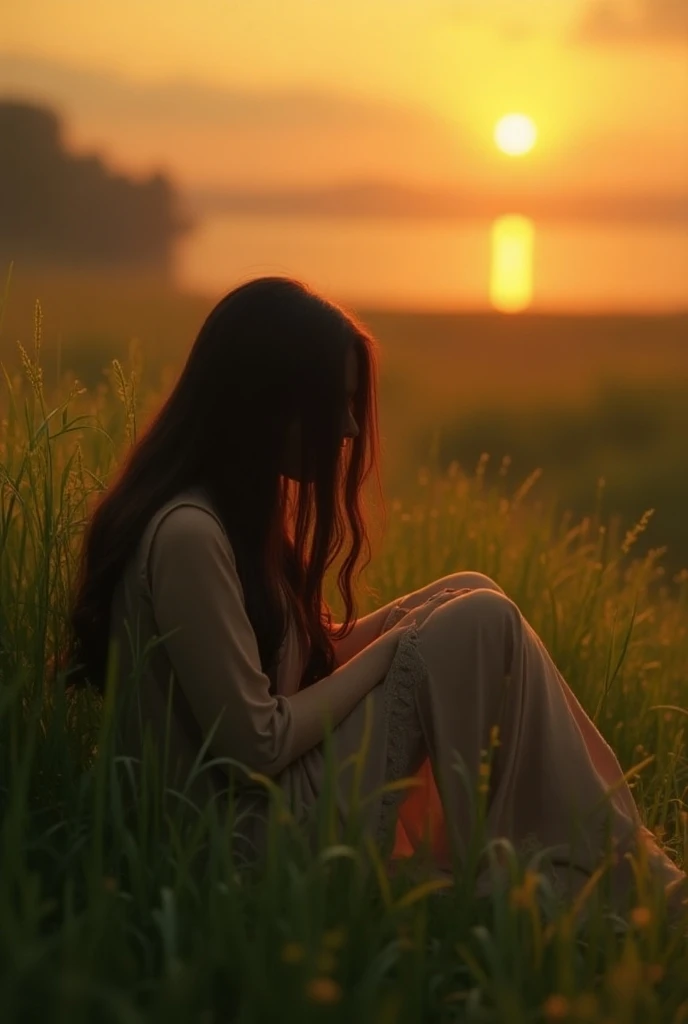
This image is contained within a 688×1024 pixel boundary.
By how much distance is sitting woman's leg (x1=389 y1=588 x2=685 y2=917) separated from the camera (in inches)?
98.0

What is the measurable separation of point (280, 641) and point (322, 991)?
119 centimetres

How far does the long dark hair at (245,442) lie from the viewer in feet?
8.09

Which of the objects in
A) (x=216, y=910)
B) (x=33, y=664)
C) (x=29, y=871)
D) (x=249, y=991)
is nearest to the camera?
(x=249, y=991)

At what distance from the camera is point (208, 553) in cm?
236

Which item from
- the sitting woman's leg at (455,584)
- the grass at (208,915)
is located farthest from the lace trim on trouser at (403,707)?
the sitting woman's leg at (455,584)

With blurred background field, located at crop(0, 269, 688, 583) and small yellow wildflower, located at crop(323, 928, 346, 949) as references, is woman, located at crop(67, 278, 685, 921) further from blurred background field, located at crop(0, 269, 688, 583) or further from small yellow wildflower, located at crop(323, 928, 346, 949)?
blurred background field, located at crop(0, 269, 688, 583)

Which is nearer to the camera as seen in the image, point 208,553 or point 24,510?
point 208,553

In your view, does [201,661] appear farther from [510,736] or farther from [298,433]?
[510,736]

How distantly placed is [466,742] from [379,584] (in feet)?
6.20

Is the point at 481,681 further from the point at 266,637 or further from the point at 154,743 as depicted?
the point at 154,743

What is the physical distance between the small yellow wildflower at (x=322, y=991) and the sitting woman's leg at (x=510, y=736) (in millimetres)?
784

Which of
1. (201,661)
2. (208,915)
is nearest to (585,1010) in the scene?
(208,915)

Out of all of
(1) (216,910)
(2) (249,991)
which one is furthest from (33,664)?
(2) (249,991)

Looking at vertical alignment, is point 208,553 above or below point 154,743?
above
